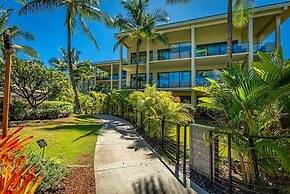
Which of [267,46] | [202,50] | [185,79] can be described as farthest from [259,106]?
[185,79]

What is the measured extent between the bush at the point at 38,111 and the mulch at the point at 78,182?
10.8 m

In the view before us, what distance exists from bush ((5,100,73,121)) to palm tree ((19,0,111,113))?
8.72 ft

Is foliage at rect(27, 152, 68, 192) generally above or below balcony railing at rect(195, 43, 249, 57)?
below

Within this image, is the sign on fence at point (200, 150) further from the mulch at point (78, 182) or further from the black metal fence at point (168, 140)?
the mulch at point (78, 182)

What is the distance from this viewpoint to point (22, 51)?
19.8 metres

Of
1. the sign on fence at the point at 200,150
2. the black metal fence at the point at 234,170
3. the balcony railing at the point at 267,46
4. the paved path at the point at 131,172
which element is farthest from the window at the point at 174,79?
the sign on fence at the point at 200,150

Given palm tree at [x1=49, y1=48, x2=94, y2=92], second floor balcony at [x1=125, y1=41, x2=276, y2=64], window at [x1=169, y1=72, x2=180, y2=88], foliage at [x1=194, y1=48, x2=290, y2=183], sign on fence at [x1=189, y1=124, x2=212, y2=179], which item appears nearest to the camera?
foliage at [x1=194, y1=48, x2=290, y2=183]

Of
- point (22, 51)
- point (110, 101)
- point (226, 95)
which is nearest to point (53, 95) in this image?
point (110, 101)

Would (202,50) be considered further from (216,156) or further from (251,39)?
(216,156)

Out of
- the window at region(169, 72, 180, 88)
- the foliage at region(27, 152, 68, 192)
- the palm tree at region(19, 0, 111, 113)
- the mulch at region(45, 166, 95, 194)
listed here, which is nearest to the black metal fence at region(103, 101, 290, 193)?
the mulch at region(45, 166, 95, 194)

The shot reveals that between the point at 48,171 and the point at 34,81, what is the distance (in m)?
11.6

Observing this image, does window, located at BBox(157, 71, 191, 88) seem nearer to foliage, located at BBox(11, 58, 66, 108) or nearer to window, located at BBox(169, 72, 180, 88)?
window, located at BBox(169, 72, 180, 88)

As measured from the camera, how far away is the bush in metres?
13.1

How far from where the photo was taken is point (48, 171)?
3.63m
